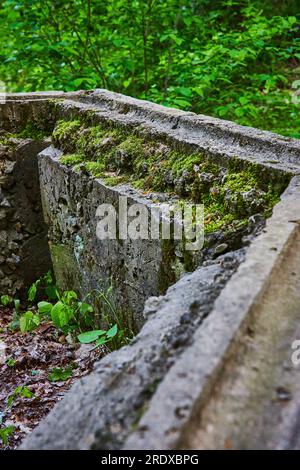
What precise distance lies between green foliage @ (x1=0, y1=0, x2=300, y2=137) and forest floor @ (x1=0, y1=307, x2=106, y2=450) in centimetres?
294

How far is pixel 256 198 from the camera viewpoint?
7.98 feet

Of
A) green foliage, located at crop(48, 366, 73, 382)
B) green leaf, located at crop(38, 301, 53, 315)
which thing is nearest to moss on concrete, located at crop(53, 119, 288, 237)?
green leaf, located at crop(38, 301, 53, 315)

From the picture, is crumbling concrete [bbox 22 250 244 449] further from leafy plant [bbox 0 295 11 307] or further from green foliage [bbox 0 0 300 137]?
green foliage [bbox 0 0 300 137]

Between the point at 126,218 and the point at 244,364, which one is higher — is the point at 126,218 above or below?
below

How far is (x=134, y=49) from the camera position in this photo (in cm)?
629

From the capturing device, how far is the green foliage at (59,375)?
3.33 meters

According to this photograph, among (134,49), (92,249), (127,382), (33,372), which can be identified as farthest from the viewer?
(134,49)

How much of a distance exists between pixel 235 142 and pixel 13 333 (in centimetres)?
231

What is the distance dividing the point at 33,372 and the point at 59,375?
0.72 ft

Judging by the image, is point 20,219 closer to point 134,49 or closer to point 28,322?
point 28,322

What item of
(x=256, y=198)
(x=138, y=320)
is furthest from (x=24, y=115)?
(x=256, y=198)

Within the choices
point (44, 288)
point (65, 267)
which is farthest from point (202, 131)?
point (44, 288)

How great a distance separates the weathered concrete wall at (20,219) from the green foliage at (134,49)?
1494mm

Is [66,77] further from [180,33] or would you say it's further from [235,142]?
[235,142]
